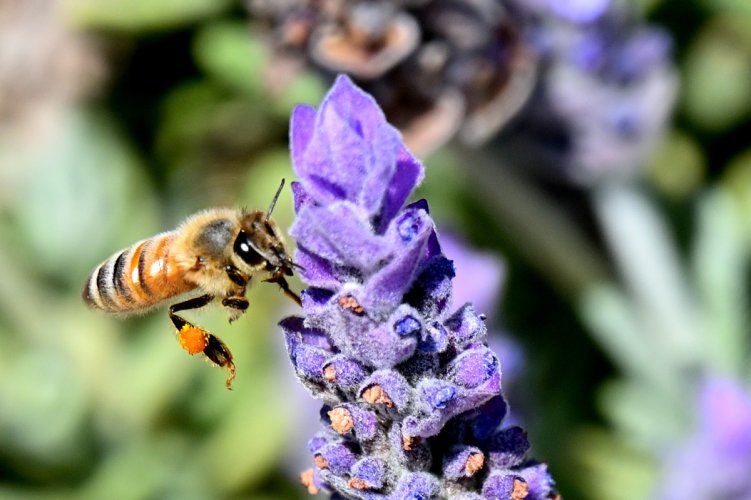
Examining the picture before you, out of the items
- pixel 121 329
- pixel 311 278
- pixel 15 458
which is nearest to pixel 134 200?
pixel 121 329

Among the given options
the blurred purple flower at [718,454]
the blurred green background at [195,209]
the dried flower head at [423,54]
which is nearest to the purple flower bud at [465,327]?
the dried flower head at [423,54]

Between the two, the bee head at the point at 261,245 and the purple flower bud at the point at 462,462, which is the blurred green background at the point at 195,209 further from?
the purple flower bud at the point at 462,462

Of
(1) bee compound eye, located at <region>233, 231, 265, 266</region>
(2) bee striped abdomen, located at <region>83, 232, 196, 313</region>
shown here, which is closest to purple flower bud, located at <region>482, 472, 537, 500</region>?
(1) bee compound eye, located at <region>233, 231, 265, 266</region>

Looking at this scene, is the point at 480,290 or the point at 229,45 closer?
the point at 480,290

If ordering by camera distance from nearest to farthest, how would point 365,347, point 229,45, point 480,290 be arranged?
point 365,347 → point 480,290 → point 229,45

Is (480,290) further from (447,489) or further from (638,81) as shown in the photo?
(447,489)

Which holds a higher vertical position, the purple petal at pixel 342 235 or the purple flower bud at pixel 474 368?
the purple petal at pixel 342 235

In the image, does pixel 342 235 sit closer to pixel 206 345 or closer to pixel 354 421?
pixel 354 421
